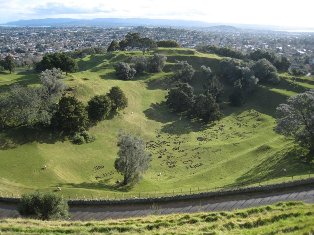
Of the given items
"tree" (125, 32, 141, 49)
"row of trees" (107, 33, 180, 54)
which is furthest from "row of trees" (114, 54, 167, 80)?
"tree" (125, 32, 141, 49)

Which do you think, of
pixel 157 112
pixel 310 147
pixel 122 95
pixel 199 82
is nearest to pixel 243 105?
pixel 199 82

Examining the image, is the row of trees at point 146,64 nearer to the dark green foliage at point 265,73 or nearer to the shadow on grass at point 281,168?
the dark green foliage at point 265,73

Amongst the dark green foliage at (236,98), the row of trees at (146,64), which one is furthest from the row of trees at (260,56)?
the row of trees at (146,64)

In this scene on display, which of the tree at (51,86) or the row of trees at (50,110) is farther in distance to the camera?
the tree at (51,86)

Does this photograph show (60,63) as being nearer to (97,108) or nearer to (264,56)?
(97,108)

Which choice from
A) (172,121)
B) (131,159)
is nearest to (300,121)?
(131,159)

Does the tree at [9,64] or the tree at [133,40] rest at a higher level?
the tree at [133,40]
